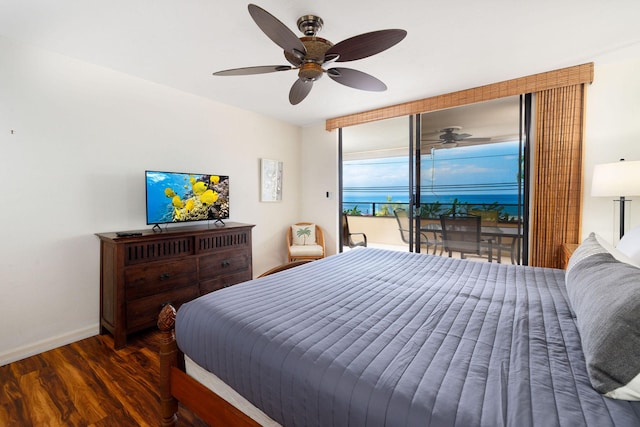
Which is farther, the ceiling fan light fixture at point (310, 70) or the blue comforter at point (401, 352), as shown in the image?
the ceiling fan light fixture at point (310, 70)

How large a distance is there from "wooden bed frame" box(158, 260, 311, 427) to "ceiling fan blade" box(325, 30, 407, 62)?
5.96ft

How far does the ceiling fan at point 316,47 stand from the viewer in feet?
5.04

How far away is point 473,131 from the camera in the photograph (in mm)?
3391

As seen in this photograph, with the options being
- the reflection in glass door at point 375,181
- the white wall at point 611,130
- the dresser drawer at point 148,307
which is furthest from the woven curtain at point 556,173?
the dresser drawer at point 148,307

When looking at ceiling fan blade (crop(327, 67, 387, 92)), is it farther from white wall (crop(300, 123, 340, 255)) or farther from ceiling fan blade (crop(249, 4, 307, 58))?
white wall (crop(300, 123, 340, 255))

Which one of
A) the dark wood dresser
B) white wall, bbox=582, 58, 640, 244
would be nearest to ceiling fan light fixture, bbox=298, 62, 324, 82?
the dark wood dresser

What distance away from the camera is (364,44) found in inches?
65.7

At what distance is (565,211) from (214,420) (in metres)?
3.37

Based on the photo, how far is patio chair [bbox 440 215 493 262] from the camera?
11.2 feet

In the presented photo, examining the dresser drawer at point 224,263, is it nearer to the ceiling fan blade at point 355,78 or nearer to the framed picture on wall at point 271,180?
the framed picture on wall at point 271,180

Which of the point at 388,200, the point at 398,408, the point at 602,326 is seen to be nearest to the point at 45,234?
the point at 398,408

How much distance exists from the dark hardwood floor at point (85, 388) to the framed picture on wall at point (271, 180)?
237 cm

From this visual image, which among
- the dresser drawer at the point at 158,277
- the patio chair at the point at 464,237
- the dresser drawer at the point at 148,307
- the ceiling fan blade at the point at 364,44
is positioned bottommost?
the dresser drawer at the point at 148,307

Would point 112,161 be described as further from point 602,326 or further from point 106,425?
point 602,326
